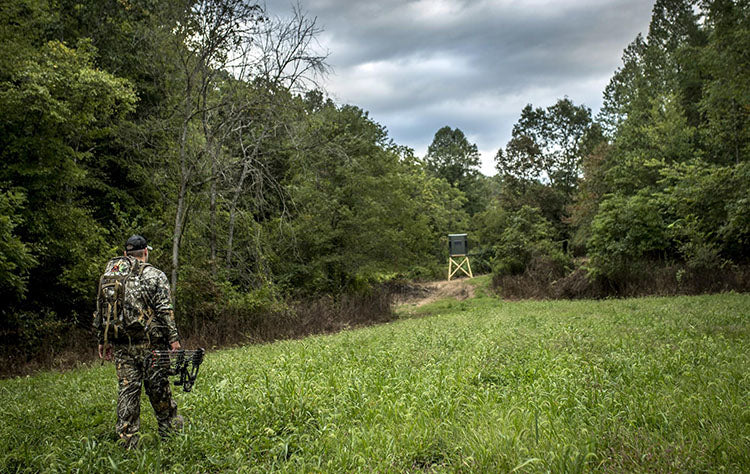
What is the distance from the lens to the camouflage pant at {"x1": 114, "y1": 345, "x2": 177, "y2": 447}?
4.33 m

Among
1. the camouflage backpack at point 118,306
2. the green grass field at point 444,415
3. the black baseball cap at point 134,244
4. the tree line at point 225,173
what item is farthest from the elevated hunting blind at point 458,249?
the camouflage backpack at point 118,306

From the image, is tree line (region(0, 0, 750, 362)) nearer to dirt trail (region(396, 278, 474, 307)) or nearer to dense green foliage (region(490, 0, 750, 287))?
dense green foliage (region(490, 0, 750, 287))

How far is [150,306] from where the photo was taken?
15.3 feet

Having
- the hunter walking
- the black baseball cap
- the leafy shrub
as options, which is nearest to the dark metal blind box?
the leafy shrub

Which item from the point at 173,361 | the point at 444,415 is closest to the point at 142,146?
the point at 173,361

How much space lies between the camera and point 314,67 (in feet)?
45.6

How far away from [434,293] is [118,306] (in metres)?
27.3

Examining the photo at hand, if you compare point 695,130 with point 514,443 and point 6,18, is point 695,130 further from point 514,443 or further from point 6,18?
point 6,18

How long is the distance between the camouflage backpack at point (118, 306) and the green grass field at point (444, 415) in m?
1.04

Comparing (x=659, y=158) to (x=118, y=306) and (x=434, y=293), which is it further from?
(x=118, y=306)

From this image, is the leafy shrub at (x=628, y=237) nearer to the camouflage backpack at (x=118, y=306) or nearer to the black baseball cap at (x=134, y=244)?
the black baseball cap at (x=134, y=244)

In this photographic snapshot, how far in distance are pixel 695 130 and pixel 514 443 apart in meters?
27.7

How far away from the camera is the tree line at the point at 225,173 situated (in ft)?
40.8

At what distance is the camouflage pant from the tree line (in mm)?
7429
